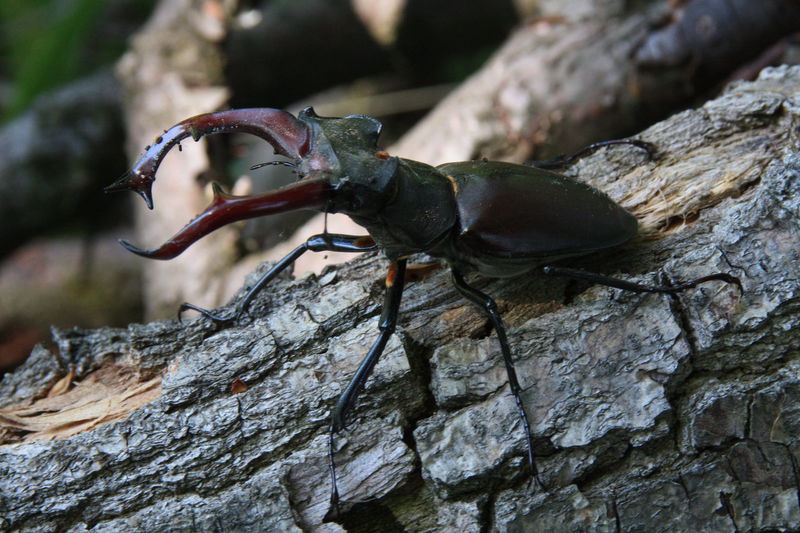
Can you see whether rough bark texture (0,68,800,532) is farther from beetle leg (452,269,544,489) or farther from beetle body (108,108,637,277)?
beetle body (108,108,637,277)

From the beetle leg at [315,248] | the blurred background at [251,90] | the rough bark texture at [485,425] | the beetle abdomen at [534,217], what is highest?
the blurred background at [251,90]

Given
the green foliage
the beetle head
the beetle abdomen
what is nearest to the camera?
the beetle head

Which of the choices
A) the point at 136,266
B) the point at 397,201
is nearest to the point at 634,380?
the point at 397,201

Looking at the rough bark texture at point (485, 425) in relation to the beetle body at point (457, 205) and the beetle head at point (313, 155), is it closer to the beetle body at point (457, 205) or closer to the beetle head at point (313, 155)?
the beetle body at point (457, 205)

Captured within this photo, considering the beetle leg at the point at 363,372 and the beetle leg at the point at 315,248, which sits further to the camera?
the beetle leg at the point at 315,248

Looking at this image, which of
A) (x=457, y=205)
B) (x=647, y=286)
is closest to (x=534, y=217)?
(x=457, y=205)

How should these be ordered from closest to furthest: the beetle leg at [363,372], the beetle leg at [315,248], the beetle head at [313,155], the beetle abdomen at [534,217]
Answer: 1. the beetle head at [313,155]
2. the beetle leg at [363,372]
3. the beetle abdomen at [534,217]
4. the beetle leg at [315,248]

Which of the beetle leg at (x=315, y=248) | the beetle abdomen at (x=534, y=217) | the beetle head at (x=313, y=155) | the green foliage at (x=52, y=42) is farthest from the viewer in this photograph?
the green foliage at (x=52, y=42)

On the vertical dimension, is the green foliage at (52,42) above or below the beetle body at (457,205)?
above

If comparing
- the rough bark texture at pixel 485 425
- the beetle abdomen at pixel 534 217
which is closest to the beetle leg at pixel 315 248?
the rough bark texture at pixel 485 425

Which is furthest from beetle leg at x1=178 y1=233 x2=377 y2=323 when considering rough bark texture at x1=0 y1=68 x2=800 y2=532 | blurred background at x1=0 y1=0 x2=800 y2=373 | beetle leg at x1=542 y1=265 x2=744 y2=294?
blurred background at x1=0 y1=0 x2=800 y2=373
